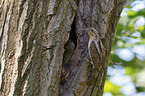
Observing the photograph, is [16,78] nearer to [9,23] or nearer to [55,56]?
[55,56]

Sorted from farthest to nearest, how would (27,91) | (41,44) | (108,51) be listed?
1. (108,51)
2. (41,44)
3. (27,91)

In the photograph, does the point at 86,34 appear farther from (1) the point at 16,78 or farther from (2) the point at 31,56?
(1) the point at 16,78

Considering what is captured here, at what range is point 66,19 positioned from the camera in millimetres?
1971

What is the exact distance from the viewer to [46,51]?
1.84m

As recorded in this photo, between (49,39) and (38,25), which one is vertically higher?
(38,25)

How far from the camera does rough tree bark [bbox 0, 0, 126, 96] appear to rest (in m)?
1.76

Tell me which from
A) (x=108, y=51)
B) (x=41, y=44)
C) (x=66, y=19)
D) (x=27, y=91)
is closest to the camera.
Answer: (x=27, y=91)

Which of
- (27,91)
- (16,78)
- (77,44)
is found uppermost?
(77,44)

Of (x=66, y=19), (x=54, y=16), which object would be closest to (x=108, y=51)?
(x=66, y=19)

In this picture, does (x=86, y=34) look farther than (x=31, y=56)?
Yes

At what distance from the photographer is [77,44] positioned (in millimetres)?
2061

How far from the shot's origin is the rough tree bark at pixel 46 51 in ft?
5.77

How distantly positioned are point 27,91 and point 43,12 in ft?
2.92

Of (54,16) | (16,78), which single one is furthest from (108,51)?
(16,78)
